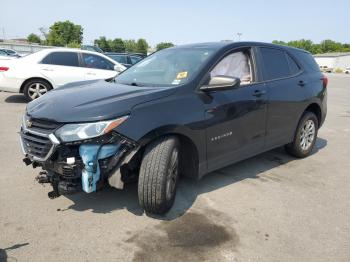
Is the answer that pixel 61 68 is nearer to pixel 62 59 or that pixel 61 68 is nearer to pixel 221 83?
pixel 62 59

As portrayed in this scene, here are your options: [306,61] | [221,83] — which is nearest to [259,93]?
[221,83]

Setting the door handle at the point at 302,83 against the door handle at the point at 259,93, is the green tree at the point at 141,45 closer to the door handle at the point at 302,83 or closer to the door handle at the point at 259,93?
the door handle at the point at 302,83

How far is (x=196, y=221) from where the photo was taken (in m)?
3.41

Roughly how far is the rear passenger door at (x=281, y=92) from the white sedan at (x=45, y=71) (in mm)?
4741

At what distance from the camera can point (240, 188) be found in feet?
14.0

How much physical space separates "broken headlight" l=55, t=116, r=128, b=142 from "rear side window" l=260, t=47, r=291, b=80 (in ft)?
7.99

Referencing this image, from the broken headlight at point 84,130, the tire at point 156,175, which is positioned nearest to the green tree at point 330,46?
the tire at point 156,175

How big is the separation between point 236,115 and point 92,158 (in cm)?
178

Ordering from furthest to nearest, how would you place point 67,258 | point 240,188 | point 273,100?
point 273,100 → point 240,188 → point 67,258

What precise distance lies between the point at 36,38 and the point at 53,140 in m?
123

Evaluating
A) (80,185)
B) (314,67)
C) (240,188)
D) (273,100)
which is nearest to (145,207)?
(80,185)

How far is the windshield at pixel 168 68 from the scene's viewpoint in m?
3.86

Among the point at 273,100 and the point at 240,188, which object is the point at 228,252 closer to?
the point at 240,188

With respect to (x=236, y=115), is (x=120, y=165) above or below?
below
